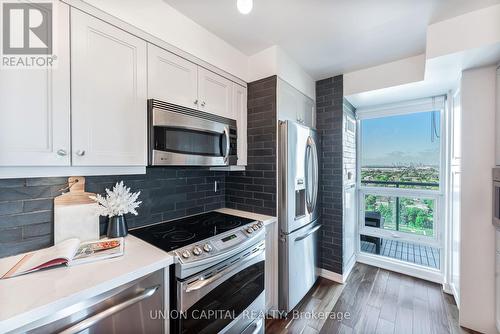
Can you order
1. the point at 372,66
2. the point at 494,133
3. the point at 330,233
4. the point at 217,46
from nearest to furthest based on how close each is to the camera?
1. the point at 494,133
2. the point at 217,46
3. the point at 372,66
4. the point at 330,233

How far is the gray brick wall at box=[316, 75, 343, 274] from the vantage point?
2609mm

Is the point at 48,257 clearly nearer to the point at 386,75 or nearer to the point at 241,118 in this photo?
the point at 241,118

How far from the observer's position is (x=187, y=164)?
1.56 metres

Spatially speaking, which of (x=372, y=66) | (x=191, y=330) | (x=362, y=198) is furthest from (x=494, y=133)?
(x=191, y=330)

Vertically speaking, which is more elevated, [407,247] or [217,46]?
[217,46]

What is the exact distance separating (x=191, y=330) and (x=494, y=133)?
2.61 m

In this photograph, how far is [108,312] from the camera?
93 cm

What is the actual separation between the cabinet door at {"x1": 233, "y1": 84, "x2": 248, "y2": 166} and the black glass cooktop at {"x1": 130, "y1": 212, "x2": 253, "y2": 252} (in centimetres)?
58

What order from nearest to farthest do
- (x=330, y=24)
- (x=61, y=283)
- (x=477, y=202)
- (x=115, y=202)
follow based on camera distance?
(x=61, y=283) → (x=115, y=202) → (x=330, y=24) → (x=477, y=202)

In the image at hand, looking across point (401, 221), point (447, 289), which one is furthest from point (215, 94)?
point (447, 289)

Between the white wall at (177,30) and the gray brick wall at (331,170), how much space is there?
1.18m

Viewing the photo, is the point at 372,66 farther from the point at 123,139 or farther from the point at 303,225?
the point at 123,139

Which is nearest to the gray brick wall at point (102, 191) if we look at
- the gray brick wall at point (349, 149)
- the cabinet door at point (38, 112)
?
the cabinet door at point (38, 112)

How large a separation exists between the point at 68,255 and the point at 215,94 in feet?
4.76
